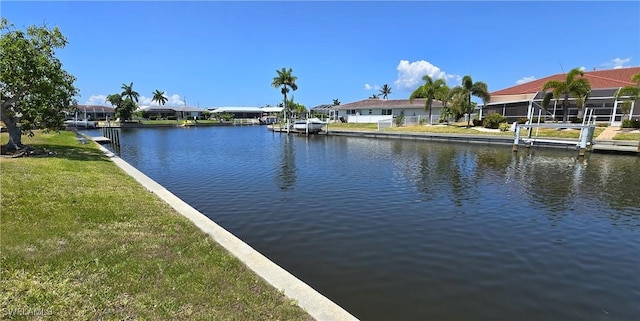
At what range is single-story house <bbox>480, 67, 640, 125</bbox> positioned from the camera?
38.2 m

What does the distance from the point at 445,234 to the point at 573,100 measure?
41.9m

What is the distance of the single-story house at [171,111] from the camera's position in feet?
355

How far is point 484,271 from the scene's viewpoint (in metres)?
7.23

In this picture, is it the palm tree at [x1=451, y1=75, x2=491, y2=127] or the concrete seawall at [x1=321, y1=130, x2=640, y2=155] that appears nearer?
the concrete seawall at [x1=321, y1=130, x2=640, y2=155]

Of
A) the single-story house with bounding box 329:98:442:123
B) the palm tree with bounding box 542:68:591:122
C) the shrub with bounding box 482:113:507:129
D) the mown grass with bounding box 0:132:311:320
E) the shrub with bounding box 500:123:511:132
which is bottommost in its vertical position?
the mown grass with bounding box 0:132:311:320

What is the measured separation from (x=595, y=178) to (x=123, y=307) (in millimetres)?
20806

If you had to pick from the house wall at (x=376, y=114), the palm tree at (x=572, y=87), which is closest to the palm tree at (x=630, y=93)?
the palm tree at (x=572, y=87)

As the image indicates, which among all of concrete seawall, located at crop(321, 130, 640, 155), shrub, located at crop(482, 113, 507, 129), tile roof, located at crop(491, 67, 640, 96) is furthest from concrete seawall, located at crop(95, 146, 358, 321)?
tile roof, located at crop(491, 67, 640, 96)

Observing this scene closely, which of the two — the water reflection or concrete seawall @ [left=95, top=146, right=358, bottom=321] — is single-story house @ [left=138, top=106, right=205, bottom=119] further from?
concrete seawall @ [left=95, top=146, right=358, bottom=321]

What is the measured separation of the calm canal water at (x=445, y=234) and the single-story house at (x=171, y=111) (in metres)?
99.1

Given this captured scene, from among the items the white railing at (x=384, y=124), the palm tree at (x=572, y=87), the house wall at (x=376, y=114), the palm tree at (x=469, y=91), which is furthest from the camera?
the house wall at (x=376, y=114)

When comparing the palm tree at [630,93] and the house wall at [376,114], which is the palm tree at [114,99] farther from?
the palm tree at [630,93]

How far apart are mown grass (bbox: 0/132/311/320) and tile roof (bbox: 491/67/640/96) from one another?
47987 millimetres

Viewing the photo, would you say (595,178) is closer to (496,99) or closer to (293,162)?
(293,162)
